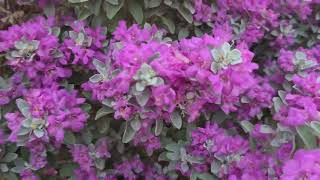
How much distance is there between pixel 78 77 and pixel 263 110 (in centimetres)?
89

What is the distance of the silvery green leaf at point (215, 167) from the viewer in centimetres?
196

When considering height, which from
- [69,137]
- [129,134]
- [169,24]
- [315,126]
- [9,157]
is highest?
[169,24]

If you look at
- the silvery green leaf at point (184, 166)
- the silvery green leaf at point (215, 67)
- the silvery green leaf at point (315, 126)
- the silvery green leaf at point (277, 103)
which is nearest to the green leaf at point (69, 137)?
the silvery green leaf at point (184, 166)

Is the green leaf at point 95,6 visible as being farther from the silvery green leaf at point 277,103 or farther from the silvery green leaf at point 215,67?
the silvery green leaf at point 277,103

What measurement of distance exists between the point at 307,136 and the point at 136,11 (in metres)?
0.91

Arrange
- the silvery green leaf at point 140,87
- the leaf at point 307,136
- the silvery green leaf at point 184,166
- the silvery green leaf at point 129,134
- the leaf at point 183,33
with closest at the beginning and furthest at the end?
the silvery green leaf at point 140,87 < the leaf at point 307,136 < the silvery green leaf at point 129,134 < the silvery green leaf at point 184,166 < the leaf at point 183,33

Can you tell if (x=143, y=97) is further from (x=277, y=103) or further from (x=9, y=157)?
(x=9, y=157)

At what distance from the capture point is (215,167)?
198 cm

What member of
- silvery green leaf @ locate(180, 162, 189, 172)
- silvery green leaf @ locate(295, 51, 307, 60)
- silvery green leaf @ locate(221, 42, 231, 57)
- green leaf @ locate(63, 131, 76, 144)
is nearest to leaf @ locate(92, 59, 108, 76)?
green leaf @ locate(63, 131, 76, 144)

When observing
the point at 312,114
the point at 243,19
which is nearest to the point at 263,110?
the point at 243,19

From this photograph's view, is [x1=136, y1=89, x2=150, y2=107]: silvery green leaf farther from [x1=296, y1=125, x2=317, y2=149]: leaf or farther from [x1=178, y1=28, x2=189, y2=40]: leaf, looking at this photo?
[x1=178, y1=28, x2=189, y2=40]: leaf

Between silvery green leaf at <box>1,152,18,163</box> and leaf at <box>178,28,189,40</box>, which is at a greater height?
leaf at <box>178,28,189,40</box>

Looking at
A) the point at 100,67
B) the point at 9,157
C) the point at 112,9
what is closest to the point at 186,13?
the point at 112,9

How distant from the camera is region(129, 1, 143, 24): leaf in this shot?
2109 millimetres
